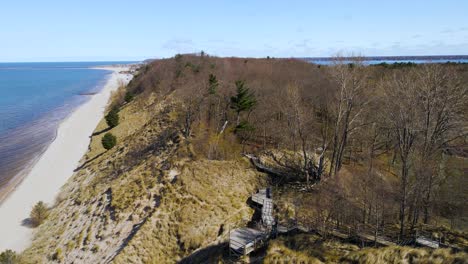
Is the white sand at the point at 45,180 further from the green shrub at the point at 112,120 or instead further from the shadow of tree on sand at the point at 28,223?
the green shrub at the point at 112,120

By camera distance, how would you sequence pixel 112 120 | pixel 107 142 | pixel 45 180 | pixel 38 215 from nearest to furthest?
pixel 38 215 → pixel 45 180 → pixel 107 142 → pixel 112 120

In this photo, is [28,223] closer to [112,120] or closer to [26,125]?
[112,120]

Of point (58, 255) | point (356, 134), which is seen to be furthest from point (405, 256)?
point (58, 255)

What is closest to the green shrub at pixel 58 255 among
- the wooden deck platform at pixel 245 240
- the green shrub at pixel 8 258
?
the green shrub at pixel 8 258

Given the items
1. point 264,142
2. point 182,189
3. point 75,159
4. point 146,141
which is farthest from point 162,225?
point 75,159

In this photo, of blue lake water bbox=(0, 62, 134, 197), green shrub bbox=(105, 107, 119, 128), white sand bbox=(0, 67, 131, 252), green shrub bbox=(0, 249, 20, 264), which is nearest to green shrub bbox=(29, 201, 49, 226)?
white sand bbox=(0, 67, 131, 252)

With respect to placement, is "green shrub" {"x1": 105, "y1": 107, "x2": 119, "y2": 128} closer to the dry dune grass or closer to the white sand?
the white sand

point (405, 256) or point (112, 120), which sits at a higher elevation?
point (405, 256)
